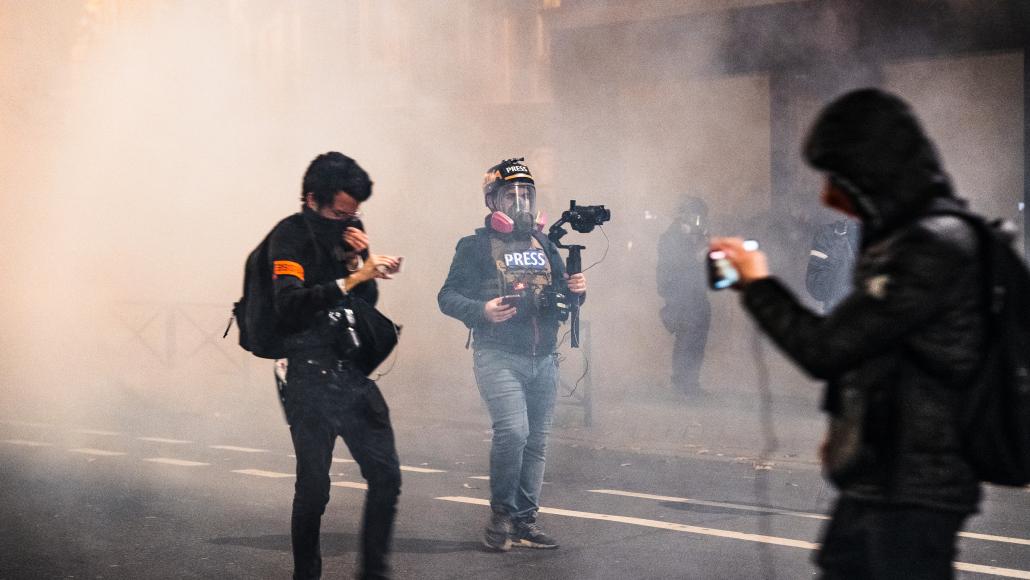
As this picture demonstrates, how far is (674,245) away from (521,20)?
255 centimetres

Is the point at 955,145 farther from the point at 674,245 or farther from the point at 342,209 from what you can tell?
the point at 342,209

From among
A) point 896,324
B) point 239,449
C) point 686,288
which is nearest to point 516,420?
point 896,324

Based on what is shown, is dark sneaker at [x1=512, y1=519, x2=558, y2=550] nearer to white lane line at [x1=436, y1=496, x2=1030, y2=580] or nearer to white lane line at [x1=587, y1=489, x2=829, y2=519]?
white lane line at [x1=436, y1=496, x2=1030, y2=580]

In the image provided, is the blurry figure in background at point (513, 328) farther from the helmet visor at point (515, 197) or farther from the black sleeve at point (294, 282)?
the black sleeve at point (294, 282)

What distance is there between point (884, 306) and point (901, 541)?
0.41m

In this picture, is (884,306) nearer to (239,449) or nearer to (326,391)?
(326,391)

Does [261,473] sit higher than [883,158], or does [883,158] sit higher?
[883,158]

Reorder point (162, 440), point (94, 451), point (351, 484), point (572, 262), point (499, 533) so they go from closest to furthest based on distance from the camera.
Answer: point (499, 533) → point (572, 262) → point (351, 484) → point (94, 451) → point (162, 440)

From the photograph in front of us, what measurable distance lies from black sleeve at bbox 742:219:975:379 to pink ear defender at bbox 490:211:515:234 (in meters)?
3.14

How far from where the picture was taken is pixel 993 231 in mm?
2447

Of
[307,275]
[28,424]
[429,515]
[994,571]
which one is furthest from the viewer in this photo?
[28,424]

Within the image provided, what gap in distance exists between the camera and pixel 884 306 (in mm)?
2398

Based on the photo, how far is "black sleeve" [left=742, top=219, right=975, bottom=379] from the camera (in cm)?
239

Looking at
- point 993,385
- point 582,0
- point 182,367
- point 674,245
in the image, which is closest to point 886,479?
point 993,385
